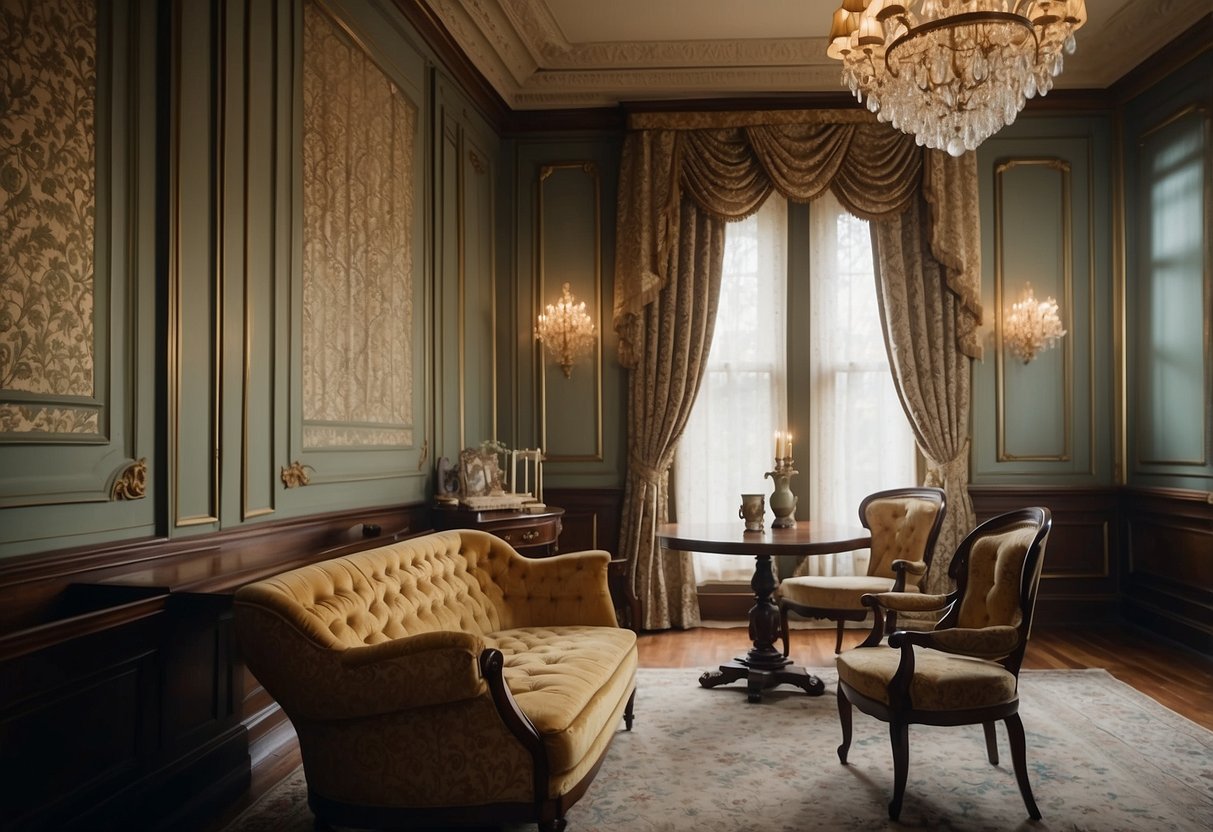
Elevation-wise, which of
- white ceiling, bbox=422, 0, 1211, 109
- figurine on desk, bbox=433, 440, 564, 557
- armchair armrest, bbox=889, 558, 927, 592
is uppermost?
white ceiling, bbox=422, 0, 1211, 109

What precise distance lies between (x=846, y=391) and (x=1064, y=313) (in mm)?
1381

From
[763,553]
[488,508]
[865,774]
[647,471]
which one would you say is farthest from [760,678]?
[647,471]

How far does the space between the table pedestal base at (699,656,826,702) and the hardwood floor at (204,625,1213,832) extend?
0.42 meters

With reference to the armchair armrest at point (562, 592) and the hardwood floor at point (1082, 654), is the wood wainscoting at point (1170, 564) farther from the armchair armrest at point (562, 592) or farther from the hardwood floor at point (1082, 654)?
the armchair armrest at point (562, 592)

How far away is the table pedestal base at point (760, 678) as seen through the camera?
13.0 feet

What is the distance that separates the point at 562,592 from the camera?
139 inches

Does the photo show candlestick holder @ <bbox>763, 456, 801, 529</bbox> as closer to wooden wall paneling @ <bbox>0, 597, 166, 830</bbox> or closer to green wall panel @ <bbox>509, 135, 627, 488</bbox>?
green wall panel @ <bbox>509, 135, 627, 488</bbox>

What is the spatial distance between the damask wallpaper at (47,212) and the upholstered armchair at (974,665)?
91.4 inches

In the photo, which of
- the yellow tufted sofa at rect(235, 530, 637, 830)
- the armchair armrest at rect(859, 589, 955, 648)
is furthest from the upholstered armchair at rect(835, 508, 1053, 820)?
the yellow tufted sofa at rect(235, 530, 637, 830)

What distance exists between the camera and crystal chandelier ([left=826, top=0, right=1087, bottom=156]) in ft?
9.51

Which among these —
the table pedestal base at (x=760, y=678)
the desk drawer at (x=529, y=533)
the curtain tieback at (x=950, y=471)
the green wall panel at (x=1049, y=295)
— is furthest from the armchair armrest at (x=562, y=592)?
the green wall panel at (x=1049, y=295)

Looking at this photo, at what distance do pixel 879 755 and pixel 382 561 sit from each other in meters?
1.84

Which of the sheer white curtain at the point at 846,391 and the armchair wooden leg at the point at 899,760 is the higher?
the sheer white curtain at the point at 846,391

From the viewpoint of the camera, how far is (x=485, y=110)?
5.43 m
